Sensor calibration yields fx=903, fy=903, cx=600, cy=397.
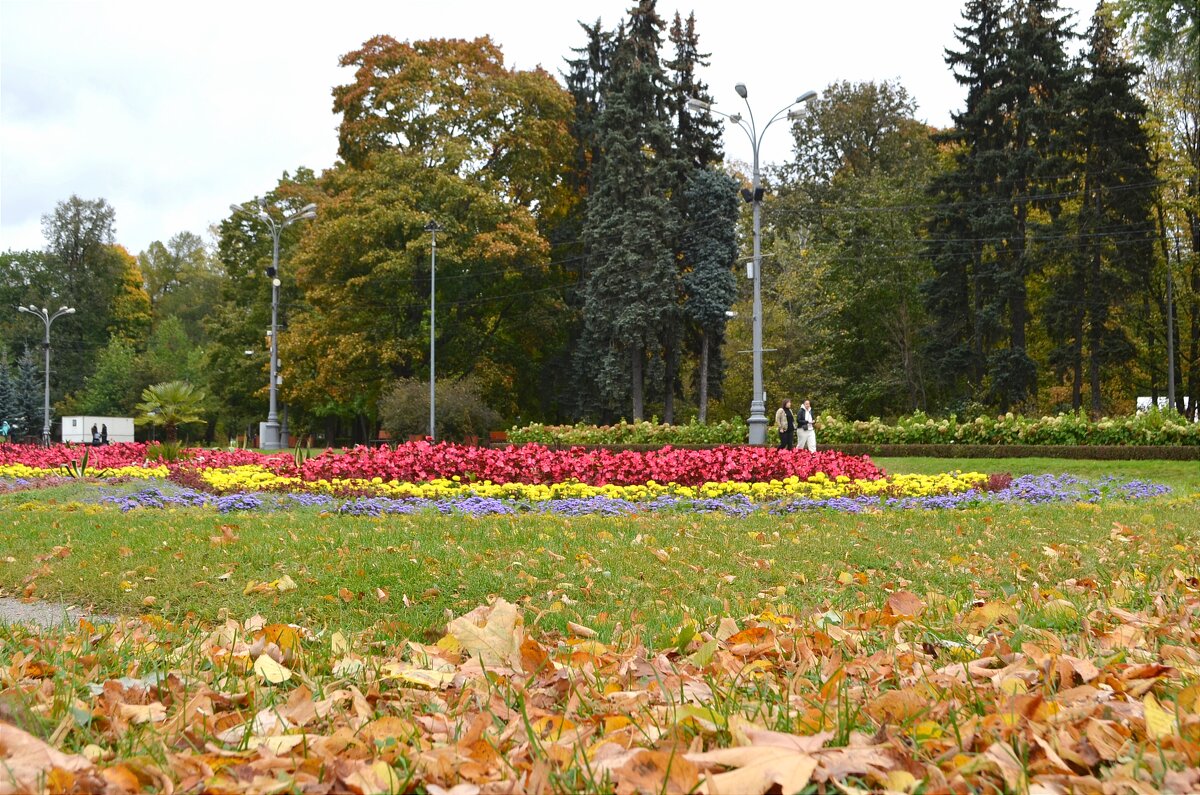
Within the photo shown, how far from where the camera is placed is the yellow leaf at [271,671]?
9.59 feet

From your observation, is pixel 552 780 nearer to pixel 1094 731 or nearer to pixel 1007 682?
pixel 1094 731

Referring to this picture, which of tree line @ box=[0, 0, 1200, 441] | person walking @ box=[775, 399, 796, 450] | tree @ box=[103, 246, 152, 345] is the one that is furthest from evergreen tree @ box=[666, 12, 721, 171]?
tree @ box=[103, 246, 152, 345]

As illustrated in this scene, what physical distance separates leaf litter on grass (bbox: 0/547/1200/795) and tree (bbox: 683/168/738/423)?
3227 centimetres

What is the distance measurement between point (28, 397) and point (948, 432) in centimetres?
5989

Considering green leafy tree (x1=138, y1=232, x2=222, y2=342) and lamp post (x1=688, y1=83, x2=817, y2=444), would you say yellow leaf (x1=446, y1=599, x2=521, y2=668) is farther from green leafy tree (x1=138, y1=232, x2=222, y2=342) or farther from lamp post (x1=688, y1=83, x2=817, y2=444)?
green leafy tree (x1=138, y1=232, x2=222, y2=342)

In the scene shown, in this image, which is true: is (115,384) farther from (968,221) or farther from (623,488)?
(623,488)

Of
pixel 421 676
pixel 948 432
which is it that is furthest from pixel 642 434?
pixel 421 676

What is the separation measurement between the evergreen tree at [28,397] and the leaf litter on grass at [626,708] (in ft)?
212

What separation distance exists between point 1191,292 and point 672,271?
65.0 ft

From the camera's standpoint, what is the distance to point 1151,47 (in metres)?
12.0

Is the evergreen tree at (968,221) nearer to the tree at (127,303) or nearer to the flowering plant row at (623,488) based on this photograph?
the flowering plant row at (623,488)

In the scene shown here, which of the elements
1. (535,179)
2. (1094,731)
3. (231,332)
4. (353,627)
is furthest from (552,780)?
(231,332)

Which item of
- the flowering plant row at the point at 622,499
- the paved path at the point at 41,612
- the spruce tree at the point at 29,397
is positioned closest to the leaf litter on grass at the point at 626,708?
the paved path at the point at 41,612

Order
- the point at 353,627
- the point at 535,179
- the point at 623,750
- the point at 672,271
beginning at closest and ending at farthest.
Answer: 1. the point at 623,750
2. the point at 353,627
3. the point at 672,271
4. the point at 535,179
